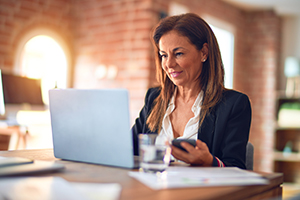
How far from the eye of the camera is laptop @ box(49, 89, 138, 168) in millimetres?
A: 954

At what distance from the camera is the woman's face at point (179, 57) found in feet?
5.19

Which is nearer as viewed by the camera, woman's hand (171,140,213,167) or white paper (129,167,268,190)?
white paper (129,167,268,190)

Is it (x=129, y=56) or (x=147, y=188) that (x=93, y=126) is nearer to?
(x=147, y=188)

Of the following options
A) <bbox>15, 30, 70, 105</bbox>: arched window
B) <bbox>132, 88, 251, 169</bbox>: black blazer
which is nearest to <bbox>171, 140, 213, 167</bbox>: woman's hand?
<bbox>132, 88, 251, 169</bbox>: black blazer

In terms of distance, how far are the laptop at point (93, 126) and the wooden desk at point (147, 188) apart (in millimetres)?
36

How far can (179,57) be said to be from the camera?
1588 mm

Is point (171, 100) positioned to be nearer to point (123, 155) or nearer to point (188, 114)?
point (188, 114)

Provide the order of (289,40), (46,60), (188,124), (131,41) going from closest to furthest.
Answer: (188,124) < (131,41) < (46,60) < (289,40)

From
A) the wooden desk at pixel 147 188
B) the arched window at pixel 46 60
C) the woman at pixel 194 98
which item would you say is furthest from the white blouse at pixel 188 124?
the arched window at pixel 46 60

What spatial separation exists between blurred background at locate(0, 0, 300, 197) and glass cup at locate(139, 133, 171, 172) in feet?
7.40

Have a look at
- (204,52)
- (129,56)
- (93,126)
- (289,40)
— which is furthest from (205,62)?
(289,40)

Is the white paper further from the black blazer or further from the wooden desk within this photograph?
the black blazer

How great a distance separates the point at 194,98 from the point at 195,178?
87 cm

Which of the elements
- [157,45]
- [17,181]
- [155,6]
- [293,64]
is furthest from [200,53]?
[293,64]
